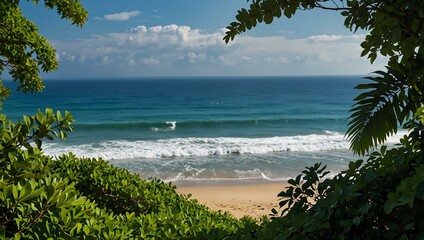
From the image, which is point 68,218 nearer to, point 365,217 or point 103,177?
point 365,217

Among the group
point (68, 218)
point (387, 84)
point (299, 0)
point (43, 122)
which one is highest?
point (299, 0)

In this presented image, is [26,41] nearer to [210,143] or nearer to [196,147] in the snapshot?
[196,147]

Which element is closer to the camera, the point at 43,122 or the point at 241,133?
the point at 43,122

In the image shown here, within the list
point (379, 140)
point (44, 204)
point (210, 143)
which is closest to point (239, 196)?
point (379, 140)

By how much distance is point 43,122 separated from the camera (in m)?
2.34

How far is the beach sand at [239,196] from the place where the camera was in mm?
13914

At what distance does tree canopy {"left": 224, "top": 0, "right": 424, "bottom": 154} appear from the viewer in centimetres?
158

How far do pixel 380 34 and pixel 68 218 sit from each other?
7.09 ft

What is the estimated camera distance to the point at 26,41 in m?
6.24

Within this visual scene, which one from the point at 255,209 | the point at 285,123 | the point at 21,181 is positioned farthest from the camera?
the point at 285,123

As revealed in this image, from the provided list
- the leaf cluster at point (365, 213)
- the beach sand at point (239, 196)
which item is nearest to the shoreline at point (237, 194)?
the beach sand at point (239, 196)

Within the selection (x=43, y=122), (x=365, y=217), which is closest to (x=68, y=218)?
(x=43, y=122)

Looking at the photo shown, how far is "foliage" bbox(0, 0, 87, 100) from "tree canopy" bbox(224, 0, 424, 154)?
200 inches

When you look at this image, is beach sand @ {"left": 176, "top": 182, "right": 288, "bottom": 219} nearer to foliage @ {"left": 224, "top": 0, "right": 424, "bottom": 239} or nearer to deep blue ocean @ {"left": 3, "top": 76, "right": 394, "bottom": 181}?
deep blue ocean @ {"left": 3, "top": 76, "right": 394, "bottom": 181}
